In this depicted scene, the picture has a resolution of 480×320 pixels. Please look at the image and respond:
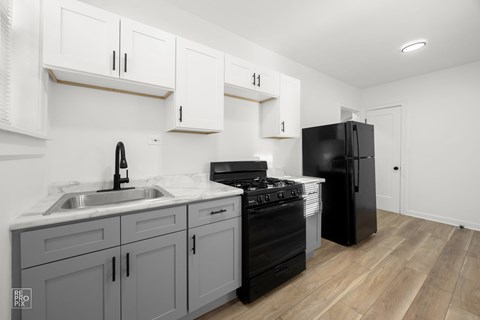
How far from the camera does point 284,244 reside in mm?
1809

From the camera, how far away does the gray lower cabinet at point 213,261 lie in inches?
53.6

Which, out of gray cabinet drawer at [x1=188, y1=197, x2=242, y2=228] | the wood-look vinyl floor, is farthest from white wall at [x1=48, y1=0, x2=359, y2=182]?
the wood-look vinyl floor

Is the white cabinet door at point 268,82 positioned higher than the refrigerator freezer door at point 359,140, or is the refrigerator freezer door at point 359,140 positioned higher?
the white cabinet door at point 268,82

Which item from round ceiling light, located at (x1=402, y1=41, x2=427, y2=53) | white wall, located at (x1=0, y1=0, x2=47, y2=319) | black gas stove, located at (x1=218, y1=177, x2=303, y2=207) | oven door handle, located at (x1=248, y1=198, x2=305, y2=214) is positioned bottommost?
oven door handle, located at (x1=248, y1=198, x2=305, y2=214)

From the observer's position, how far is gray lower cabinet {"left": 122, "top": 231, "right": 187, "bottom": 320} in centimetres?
113

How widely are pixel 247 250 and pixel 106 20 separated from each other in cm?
199

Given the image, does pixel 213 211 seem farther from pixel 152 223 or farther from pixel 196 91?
pixel 196 91

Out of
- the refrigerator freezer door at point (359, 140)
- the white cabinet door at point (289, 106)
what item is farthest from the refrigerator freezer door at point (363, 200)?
the white cabinet door at point (289, 106)

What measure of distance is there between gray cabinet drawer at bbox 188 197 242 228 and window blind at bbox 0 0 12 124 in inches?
41.6

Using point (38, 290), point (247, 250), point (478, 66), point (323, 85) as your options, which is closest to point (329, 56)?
point (323, 85)

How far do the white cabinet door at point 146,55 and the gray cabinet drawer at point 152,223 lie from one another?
39.6 inches

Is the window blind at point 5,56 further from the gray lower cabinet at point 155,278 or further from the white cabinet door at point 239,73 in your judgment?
the white cabinet door at point 239,73

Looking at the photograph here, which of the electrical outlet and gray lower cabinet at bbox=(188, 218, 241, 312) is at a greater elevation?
the electrical outlet

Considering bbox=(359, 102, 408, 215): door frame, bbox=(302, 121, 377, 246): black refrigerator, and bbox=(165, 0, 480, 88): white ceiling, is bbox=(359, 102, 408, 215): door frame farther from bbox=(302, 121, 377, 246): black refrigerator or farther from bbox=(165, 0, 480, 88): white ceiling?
bbox=(302, 121, 377, 246): black refrigerator
